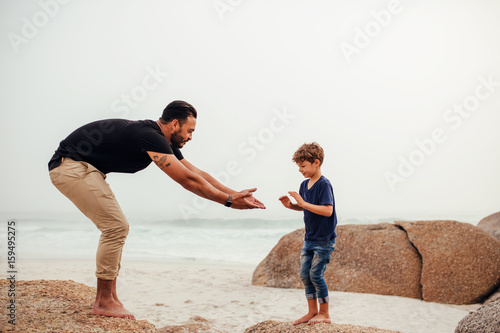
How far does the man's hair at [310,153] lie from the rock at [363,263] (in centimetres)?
352

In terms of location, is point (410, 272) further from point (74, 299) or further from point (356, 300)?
point (74, 299)

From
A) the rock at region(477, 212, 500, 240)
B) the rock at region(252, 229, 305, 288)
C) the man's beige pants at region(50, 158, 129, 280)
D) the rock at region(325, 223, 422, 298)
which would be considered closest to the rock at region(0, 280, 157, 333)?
the man's beige pants at region(50, 158, 129, 280)

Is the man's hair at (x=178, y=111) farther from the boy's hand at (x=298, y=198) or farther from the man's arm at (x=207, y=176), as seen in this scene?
the boy's hand at (x=298, y=198)

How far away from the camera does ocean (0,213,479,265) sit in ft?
46.7

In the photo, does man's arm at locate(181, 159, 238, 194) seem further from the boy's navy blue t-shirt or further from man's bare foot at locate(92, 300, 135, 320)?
man's bare foot at locate(92, 300, 135, 320)

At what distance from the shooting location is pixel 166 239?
18.8 meters

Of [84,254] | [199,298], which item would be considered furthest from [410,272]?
[84,254]

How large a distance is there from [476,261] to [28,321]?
602 centimetres

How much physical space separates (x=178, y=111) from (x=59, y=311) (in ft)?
6.81

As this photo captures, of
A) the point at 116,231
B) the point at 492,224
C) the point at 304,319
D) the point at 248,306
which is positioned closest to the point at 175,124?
the point at 116,231

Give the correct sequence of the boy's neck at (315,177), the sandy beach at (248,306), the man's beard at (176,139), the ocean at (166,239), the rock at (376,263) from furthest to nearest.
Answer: the ocean at (166,239)
the rock at (376,263)
the sandy beach at (248,306)
the boy's neck at (315,177)
the man's beard at (176,139)

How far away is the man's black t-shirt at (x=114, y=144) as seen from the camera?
3256 millimetres

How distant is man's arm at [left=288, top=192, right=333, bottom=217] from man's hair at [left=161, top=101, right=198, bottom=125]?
1.12 meters

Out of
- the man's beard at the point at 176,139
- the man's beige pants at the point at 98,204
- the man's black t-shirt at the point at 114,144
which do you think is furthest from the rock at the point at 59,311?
the man's beard at the point at 176,139
